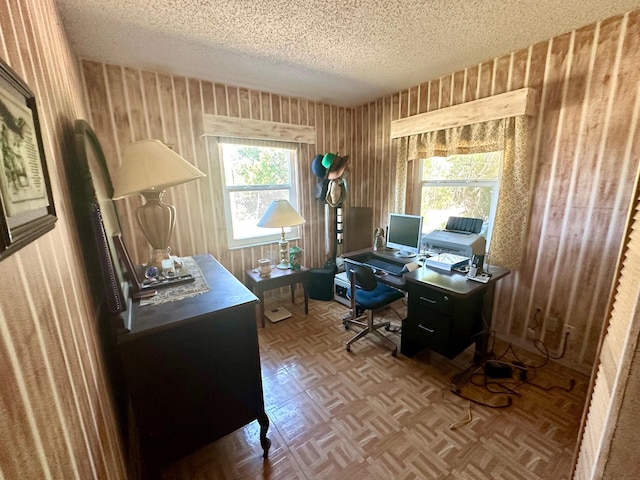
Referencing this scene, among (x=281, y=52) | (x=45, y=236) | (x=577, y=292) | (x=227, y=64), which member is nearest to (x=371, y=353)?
(x=577, y=292)

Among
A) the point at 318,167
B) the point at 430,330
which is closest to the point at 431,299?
the point at 430,330

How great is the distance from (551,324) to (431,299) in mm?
1098

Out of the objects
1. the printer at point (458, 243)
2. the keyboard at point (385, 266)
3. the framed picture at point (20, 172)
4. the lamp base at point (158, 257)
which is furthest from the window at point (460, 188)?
the framed picture at point (20, 172)

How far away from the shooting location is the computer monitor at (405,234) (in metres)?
2.53

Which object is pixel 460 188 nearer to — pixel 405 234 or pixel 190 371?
pixel 405 234

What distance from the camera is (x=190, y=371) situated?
1.27 m

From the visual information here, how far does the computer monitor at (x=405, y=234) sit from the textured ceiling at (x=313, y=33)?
1345 mm

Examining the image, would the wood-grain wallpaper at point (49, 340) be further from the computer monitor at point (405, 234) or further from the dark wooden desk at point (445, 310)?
the computer monitor at point (405, 234)

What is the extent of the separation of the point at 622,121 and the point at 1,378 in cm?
295

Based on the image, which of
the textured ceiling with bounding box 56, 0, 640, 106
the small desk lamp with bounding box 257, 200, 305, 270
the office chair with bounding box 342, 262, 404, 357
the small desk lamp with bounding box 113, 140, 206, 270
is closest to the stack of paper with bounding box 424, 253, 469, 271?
the office chair with bounding box 342, 262, 404, 357

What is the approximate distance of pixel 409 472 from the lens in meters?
1.42

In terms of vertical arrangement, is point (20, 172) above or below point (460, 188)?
above

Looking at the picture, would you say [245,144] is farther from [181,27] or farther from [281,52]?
[181,27]

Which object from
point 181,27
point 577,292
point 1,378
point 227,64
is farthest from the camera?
point 227,64
